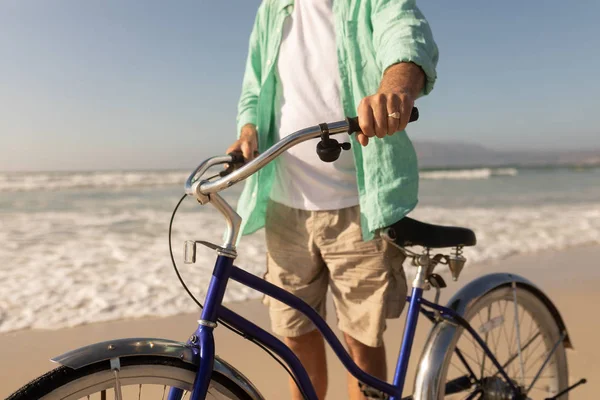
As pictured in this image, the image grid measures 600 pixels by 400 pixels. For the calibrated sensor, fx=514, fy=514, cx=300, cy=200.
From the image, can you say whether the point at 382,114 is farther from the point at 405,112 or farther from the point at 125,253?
the point at 125,253

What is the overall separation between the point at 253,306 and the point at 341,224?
2.42 meters

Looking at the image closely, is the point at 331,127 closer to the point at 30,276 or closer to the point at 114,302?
the point at 114,302

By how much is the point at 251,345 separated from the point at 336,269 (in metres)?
1.72

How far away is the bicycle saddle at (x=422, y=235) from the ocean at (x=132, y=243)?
8.74 ft

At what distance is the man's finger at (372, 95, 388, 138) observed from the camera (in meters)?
1.08

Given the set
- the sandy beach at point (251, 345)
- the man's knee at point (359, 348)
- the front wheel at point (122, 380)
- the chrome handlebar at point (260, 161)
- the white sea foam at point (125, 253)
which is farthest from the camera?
the white sea foam at point (125, 253)

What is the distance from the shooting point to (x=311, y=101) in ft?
5.65

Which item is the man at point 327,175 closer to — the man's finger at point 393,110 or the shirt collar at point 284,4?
the shirt collar at point 284,4

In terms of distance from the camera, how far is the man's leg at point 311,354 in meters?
1.92

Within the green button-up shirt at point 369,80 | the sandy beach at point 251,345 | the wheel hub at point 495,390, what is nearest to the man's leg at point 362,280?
the green button-up shirt at point 369,80

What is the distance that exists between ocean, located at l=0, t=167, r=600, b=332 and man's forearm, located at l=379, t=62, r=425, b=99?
3052 mm

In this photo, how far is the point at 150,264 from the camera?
5090 mm

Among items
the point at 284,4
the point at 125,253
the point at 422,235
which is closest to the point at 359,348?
the point at 422,235

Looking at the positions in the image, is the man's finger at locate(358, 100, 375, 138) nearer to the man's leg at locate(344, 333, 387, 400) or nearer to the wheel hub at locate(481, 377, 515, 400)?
the man's leg at locate(344, 333, 387, 400)
